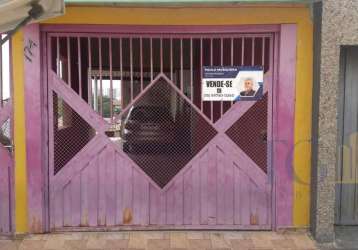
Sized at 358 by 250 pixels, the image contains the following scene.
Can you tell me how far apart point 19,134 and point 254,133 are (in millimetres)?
2737

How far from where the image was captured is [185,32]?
4.92 metres

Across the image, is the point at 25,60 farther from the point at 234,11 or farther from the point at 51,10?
the point at 234,11

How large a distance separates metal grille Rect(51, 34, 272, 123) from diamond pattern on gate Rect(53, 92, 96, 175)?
0.25m

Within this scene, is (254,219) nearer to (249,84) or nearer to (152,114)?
(249,84)

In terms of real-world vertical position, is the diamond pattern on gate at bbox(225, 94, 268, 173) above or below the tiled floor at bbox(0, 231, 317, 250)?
above

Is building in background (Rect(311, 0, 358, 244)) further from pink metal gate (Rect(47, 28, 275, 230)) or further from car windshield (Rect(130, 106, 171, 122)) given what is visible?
car windshield (Rect(130, 106, 171, 122))

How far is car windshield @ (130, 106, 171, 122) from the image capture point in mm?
5504

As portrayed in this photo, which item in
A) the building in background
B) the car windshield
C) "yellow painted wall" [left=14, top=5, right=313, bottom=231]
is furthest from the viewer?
the car windshield

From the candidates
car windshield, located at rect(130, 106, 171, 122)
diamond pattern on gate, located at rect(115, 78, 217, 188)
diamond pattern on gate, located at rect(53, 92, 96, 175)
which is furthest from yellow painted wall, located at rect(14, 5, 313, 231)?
car windshield, located at rect(130, 106, 171, 122)

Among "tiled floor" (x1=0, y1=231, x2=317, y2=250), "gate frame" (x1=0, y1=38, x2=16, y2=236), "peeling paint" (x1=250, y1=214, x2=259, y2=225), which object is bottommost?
"tiled floor" (x1=0, y1=231, x2=317, y2=250)

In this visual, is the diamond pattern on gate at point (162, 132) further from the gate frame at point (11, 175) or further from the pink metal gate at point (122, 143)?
the gate frame at point (11, 175)

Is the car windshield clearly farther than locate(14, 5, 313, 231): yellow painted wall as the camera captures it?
Yes

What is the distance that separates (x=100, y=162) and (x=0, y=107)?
50.8 inches

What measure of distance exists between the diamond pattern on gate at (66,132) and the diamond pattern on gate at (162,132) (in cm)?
Result: 42
